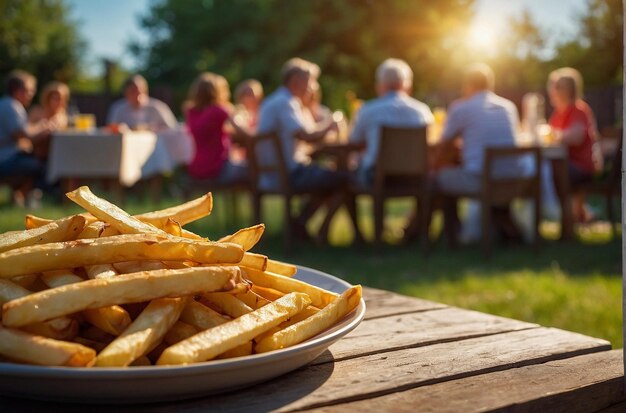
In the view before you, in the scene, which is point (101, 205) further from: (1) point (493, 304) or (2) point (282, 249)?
(2) point (282, 249)

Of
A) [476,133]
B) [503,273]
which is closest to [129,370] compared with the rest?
[503,273]

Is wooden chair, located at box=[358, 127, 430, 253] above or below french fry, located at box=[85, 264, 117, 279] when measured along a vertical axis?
below

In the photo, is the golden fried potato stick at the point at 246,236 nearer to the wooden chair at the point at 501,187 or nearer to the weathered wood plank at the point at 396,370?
the weathered wood plank at the point at 396,370

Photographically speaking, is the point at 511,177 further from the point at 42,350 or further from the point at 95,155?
the point at 42,350

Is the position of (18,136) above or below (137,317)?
above

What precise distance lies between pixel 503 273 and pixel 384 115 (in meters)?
1.86

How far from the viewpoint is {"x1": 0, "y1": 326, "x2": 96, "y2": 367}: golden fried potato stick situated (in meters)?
1.15

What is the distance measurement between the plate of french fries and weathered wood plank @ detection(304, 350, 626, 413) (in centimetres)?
16

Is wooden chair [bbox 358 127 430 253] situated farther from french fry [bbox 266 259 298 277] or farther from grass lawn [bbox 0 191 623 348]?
french fry [bbox 266 259 298 277]

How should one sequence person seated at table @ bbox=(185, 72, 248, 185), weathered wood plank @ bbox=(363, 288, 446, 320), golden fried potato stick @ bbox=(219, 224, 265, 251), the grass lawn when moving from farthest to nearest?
person seated at table @ bbox=(185, 72, 248, 185) < the grass lawn < weathered wood plank @ bbox=(363, 288, 446, 320) < golden fried potato stick @ bbox=(219, 224, 265, 251)

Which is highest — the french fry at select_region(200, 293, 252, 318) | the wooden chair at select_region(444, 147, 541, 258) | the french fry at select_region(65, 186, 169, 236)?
the french fry at select_region(65, 186, 169, 236)

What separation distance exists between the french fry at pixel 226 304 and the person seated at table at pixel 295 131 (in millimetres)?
6346

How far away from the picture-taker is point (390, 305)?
2.06m

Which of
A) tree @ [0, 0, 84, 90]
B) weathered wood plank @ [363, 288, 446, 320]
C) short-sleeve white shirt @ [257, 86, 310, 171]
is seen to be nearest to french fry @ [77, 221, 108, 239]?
weathered wood plank @ [363, 288, 446, 320]
